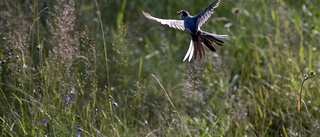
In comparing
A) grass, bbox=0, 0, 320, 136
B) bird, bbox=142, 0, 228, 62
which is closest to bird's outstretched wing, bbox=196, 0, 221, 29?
bird, bbox=142, 0, 228, 62

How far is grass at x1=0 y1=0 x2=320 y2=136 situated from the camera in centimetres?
368

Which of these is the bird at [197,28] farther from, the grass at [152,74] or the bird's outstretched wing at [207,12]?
the grass at [152,74]

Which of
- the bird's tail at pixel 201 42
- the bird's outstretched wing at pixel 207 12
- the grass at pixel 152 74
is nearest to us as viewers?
the bird's outstretched wing at pixel 207 12

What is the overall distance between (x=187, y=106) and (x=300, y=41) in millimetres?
980

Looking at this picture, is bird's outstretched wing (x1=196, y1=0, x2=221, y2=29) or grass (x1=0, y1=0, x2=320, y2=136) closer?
bird's outstretched wing (x1=196, y1=0, x2=221, y2=29)

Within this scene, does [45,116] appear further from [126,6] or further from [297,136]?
[126,6]

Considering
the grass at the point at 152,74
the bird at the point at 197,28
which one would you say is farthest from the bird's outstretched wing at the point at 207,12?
the grass at the point at 152,74

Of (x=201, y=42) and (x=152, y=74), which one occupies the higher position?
(x=201, y=42)

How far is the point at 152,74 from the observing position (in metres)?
3.49

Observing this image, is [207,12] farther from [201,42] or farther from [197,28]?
[201,42]

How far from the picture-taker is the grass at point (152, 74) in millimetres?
3684

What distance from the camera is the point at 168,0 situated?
257 inches

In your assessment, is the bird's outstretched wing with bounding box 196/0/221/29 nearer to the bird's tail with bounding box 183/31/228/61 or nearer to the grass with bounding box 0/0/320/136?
the bird's tail with bounding box 183/31/228/61

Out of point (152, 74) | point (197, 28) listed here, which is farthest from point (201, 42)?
point (152, 74)
